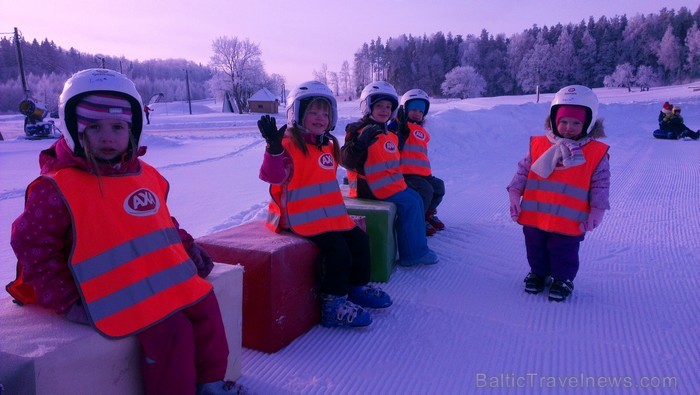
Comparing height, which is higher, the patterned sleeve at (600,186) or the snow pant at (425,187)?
the patterned sleeve at (600,186)

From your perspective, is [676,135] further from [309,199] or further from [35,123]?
[35,123]

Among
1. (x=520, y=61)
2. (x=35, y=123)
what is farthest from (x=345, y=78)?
(x=35, y=123)

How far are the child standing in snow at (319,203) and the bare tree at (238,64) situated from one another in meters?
52.9

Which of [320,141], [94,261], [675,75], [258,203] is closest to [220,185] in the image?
[258,203]

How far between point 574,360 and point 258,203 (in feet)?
14.2

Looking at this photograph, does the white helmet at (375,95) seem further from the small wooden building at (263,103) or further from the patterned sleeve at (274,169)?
the small wooden building at (263,103)

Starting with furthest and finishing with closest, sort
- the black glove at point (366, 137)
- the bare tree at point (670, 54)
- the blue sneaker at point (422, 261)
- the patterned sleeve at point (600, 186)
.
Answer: the bare tree at point (670, 54) < the blue sneaker at point (422, 261) < the black glove at point (366, 137) < the patterned sleeve at point (600, 186)

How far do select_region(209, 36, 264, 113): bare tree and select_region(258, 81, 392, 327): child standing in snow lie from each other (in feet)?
174

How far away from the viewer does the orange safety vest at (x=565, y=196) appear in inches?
139

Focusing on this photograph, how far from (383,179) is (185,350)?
8.92 ft

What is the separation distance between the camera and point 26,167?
10.1m

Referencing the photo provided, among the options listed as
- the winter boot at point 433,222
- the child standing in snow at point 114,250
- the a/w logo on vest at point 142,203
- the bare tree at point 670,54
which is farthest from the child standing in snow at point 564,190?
the bare tree at point 670,54

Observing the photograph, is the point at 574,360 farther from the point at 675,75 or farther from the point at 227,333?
the point at 675,75

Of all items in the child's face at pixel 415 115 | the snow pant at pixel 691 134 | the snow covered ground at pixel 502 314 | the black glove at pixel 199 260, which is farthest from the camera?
the snow pant at pixel 691 134
